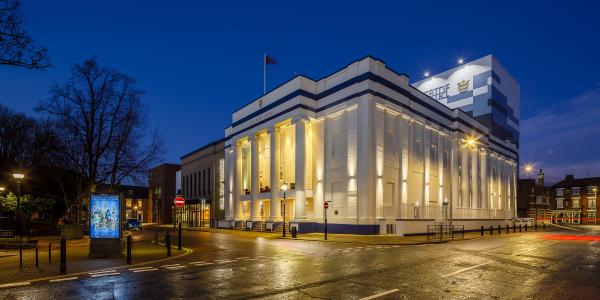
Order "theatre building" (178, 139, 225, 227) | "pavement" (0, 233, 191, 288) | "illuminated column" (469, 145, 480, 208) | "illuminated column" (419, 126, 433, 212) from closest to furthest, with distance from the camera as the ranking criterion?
"pavement" (0, 233, 191, 288) < "illuminated column" (419, 126, 433, 212) < "illuminated column" (469, 145, 480, 208) < "theatre building" (178, 139, 225, 227)

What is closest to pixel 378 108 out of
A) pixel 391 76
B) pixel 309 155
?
pixel 391 76

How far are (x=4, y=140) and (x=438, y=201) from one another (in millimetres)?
46813

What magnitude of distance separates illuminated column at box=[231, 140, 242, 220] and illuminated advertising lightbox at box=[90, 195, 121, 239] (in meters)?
35.2

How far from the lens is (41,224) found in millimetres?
37906

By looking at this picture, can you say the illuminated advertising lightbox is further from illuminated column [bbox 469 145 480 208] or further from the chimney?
the chimney

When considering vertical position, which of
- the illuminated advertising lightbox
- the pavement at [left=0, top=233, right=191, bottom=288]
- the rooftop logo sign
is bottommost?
the pavement at [left=0, top=233, right=191, bottom=288]

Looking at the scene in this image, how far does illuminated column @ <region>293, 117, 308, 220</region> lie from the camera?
40312mm

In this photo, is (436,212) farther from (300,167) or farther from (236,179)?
(236,179)

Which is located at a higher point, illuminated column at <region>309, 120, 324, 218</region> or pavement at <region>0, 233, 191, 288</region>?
illuminated column at <region>309, 120, 324, 218</region>

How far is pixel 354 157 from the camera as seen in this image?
37.5 meters

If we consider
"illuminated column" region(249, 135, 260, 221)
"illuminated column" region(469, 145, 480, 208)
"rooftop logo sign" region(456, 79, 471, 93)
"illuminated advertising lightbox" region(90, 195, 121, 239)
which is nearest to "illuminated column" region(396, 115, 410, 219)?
"illuminated column" region(249, 135, 260, 221)

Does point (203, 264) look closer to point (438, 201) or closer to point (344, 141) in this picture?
point (344, 141)

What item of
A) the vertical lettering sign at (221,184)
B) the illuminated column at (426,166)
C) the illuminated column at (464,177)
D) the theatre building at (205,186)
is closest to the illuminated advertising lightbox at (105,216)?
the illuminated column at (426,166)

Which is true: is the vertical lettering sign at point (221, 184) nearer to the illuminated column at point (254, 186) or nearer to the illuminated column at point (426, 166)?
the illuminated column at point (254, 186)
